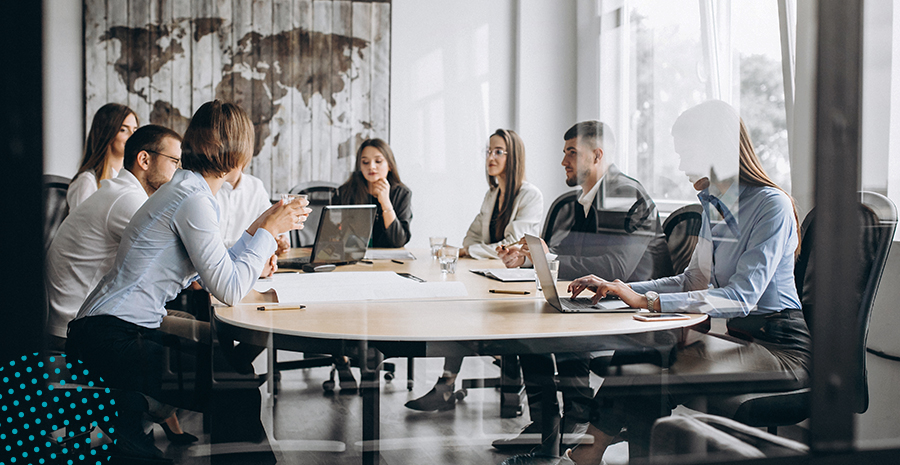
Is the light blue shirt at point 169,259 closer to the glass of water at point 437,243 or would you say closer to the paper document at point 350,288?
the paper document at point 350,288

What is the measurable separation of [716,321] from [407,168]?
4.75ft

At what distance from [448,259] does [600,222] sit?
683 mm

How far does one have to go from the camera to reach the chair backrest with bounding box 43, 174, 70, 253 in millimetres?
1129

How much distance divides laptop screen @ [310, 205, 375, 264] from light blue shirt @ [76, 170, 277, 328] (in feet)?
2.58

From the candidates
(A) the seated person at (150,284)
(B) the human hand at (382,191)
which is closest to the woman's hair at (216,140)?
(A) the seated person at (150,284)

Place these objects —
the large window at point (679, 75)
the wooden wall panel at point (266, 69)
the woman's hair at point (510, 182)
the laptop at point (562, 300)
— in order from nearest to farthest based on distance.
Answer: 1. the laptop at point (562, 300)
2. the wooden wall panel at point (266, 69)
3. the large window at point (679, 75)
4. the woman's hair at point (510, 182)

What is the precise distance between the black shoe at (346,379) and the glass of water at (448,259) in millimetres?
613

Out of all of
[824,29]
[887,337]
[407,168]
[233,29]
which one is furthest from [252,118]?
[887,337]

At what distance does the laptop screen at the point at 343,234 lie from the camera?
2508mm

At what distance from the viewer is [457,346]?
144 cm

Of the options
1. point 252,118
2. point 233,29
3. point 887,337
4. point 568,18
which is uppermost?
point 568,18

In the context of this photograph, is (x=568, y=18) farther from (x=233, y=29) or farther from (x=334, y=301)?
(x=334, y=301)

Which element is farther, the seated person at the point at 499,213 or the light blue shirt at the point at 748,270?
the seated person at the point at 499,213

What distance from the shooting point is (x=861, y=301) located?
1.53 metres
